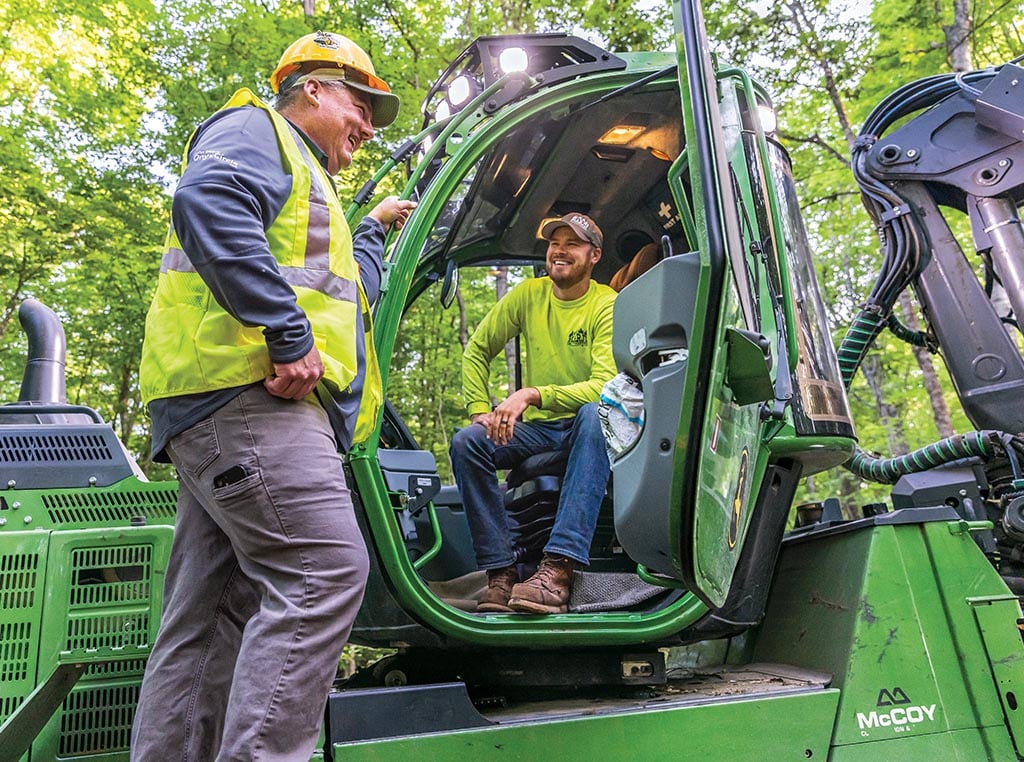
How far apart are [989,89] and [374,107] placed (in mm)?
2627

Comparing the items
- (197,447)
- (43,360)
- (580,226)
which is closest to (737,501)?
(197,447)

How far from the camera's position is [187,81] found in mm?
8414

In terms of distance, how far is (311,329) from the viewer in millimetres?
1938

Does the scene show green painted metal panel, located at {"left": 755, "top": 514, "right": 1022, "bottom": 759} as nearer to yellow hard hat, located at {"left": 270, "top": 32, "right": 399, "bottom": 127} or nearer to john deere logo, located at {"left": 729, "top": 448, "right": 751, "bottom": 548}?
john deere logo, located at {"left": 729, "top": 448, "right": 751, "bottom": 548}

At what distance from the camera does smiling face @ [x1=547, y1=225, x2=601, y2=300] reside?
346 centimetres

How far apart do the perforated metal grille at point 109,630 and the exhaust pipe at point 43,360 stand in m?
0.94

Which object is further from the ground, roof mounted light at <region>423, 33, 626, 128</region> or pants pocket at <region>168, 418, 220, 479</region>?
roof mounted light at <region>423, 33, 626, 128</region>

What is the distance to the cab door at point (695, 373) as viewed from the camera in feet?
6.50

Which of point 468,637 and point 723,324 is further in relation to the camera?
point 468,637

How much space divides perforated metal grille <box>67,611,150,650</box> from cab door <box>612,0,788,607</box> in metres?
1.37

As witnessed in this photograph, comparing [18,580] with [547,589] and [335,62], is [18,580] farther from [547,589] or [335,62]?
[335,62]

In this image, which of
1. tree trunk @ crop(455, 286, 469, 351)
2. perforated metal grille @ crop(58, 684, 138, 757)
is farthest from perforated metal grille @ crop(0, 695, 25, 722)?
tree trunk @ crop(455, 286, 469, 351)

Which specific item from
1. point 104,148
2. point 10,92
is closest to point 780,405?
point 104,148

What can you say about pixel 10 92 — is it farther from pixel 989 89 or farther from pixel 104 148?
pixel 989 89
